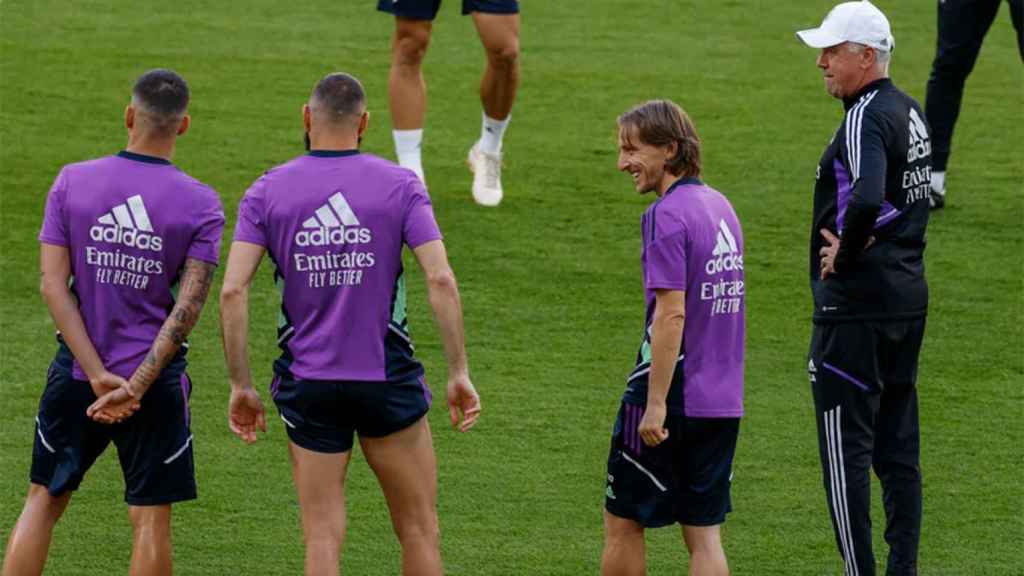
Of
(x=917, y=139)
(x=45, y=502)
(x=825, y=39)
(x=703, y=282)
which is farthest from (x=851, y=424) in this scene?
(x=45, y=502)

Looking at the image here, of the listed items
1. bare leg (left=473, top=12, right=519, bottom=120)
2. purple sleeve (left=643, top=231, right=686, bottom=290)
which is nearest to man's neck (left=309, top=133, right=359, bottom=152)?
purple sleeve (left=643, top=231, right=686, bottom=290)

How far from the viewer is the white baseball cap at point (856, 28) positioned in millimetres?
5254

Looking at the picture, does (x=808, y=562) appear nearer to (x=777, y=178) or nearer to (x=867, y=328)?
(x=867, y=328)

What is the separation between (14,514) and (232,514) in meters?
0.74

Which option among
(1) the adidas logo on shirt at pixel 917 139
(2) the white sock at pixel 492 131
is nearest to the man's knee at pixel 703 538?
(1) the adidas logo on shirt at pixel 917 139

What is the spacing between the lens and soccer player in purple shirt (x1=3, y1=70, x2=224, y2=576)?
16.1 ft

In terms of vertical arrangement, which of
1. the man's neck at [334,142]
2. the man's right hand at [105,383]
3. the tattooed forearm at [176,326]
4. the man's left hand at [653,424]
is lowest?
the man's left hand at [653,424]

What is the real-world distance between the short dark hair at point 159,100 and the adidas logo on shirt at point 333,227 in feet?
1.71

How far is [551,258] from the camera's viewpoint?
8.75m

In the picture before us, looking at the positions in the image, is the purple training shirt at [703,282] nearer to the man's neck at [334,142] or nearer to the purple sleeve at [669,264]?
the purple sleeve at [669,264]

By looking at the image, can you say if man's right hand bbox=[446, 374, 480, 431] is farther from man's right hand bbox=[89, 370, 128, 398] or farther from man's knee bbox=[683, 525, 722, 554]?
man's right hand bbox=[89, 370, 128, 398]

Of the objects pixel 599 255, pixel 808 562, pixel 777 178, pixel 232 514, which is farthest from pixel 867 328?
pixel 777 178

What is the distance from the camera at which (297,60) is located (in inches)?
453

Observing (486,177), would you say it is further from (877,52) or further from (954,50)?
(877,52)
